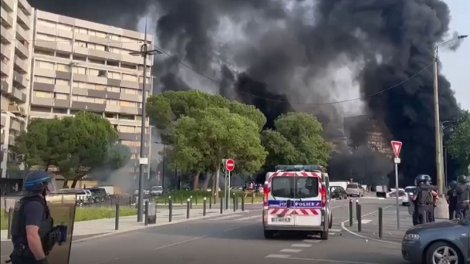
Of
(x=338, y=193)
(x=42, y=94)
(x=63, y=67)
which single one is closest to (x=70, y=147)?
(x=42, y=94)

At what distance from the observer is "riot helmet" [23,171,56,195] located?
5.03 metres

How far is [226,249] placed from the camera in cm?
1377

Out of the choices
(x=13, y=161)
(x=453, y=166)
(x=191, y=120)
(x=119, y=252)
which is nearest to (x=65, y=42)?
(x=13, y=161)

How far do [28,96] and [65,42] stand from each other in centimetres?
1274

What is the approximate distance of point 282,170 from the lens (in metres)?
16.6

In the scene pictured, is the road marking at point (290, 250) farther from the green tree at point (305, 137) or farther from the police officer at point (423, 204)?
the green tree at point (305, 137)

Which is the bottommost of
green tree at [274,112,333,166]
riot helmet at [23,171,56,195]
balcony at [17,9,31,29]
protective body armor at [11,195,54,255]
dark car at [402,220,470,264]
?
dark car at [402,220,470,264]

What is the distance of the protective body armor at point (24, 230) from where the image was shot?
484 cm

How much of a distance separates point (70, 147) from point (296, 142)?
94.8 ft

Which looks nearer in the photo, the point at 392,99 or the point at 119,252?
the point at 119,252

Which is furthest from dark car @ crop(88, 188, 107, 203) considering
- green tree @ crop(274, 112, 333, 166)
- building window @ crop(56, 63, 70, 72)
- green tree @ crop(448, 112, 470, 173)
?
building window @ crop(56, 63, 70, 72)

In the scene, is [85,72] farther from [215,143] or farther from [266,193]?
[266,193]

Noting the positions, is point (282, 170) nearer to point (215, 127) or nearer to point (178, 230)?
point (178, 230)

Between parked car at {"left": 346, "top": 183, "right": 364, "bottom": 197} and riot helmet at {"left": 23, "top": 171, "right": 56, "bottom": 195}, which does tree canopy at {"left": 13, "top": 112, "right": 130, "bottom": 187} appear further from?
riot helmet at {"left": 23, "top": 171, "right": 56, "bottom": 195}
